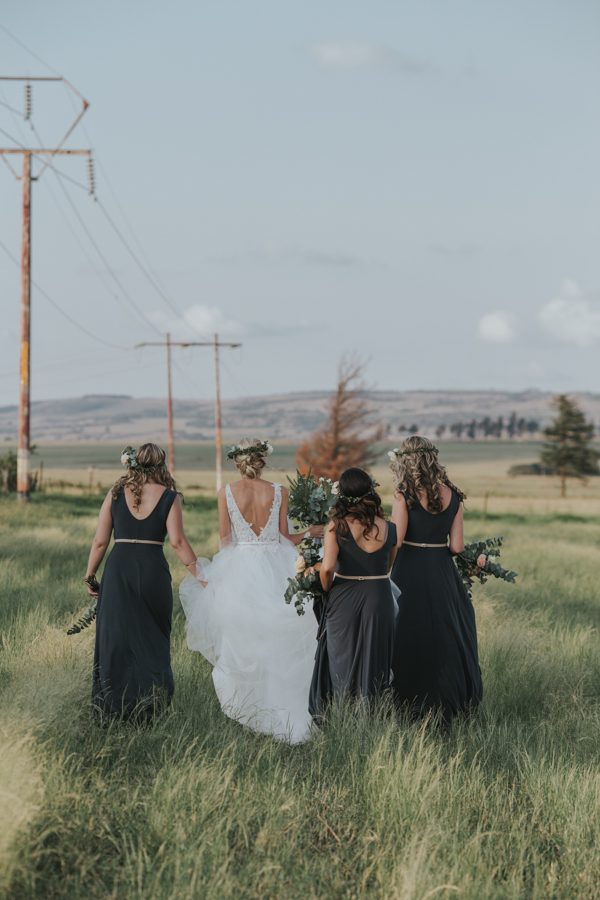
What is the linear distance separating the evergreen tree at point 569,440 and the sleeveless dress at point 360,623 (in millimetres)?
98965

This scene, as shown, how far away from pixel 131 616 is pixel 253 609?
1.26m

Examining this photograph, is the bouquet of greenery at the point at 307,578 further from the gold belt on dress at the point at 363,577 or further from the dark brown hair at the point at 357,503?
the dark brown hair at the point at 357,503

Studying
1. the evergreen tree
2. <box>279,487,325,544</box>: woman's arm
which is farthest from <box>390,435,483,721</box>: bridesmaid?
the evergreen tree

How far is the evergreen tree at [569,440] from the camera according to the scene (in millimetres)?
103812

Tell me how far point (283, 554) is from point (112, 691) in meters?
1.96

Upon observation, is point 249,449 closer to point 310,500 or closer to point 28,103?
point 310,500

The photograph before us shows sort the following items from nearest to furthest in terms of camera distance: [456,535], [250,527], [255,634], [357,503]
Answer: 1. [357,503]
2. [456,535]
3. [255,634]
4. [250,527]

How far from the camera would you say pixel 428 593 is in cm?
815

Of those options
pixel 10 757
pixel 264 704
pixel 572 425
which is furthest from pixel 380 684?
pixel 572 425

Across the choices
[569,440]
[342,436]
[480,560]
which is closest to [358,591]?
[480,560]

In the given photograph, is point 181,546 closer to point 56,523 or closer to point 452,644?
point 452,644

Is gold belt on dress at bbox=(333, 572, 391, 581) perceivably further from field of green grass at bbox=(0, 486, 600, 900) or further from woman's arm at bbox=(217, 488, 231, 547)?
woman's arm at bbox=(217, 488, 231, 547)

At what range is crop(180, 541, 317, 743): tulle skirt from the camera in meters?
8.41

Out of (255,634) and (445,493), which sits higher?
(445,493)
